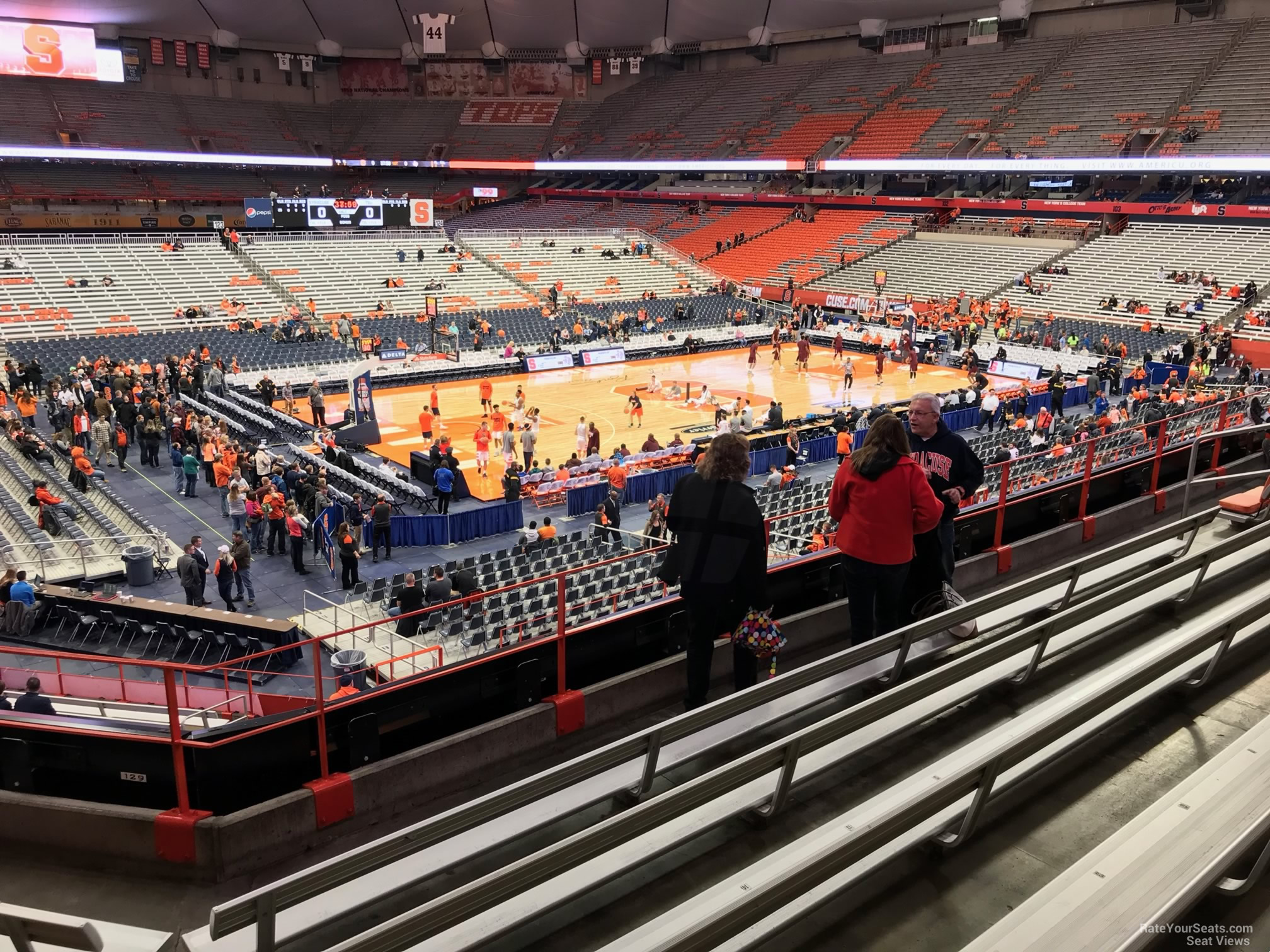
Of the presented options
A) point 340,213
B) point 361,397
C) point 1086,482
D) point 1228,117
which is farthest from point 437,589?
point 1228,117

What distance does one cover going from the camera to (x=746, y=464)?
5488 mm

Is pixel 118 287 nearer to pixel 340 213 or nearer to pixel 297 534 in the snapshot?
pixel 340 213

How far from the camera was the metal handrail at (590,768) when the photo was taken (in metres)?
3.38

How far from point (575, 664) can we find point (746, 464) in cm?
227

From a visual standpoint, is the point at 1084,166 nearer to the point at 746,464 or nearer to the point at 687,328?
the point at 687,328

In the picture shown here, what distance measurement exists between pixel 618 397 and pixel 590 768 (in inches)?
1192

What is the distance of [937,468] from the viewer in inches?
259

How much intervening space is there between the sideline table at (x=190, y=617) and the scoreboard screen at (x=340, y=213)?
36129mm

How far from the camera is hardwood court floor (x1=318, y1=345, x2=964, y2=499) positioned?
2709cm

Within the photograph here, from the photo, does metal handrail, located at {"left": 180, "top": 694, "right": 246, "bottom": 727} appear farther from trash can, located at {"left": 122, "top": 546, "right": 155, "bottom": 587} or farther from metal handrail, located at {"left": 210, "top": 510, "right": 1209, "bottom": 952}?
trash can, located at {"left": 122, "top": 546, "right": 155, "bottom": 587}

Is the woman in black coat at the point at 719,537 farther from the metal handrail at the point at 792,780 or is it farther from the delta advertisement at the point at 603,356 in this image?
the delta advertisement at the point at 603,356

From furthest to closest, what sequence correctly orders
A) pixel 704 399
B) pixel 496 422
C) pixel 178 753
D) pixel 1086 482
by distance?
pixel 704 399 < pixel 496 422 < pixel 1086 482 < pixel 178 753

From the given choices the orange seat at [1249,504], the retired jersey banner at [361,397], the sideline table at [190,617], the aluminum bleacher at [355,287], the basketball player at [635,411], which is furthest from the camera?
the aluminum bleacher at [355,287]

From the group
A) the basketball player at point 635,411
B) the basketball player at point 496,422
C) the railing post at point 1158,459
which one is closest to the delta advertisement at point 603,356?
the basketball player at point 635,411
